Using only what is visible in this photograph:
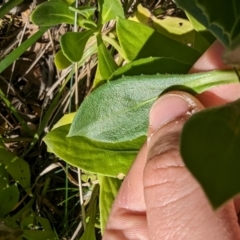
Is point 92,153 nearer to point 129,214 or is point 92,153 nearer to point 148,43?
point 129,214

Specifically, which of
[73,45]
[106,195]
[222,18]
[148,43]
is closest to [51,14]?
[73,45]

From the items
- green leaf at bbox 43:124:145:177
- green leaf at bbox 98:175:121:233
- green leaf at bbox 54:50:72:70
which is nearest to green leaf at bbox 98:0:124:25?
green leaf at bbox 54:50:72:70

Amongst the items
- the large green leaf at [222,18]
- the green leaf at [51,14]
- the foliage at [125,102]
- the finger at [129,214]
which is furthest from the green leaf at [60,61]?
the large green leaf at [222,18]

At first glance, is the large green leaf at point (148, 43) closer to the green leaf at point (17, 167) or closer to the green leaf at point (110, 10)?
the green leaf at point (110, 10)

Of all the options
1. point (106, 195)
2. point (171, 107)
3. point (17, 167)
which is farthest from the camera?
point (17, 167)

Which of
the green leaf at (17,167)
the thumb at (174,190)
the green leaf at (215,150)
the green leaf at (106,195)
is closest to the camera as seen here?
the green leaf at (215,150)

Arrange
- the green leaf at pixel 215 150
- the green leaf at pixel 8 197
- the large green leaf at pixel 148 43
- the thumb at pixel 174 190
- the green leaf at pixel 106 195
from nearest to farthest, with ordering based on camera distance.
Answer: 1. the green leaf at pixel 215 150
2. the thumb at pixel 174 190
3. the large green leaf at pixel 148 43
4. the green leaf at pixel 106 195
5. the green leaf at pixel 8 197

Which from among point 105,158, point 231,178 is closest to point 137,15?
point 105,158
